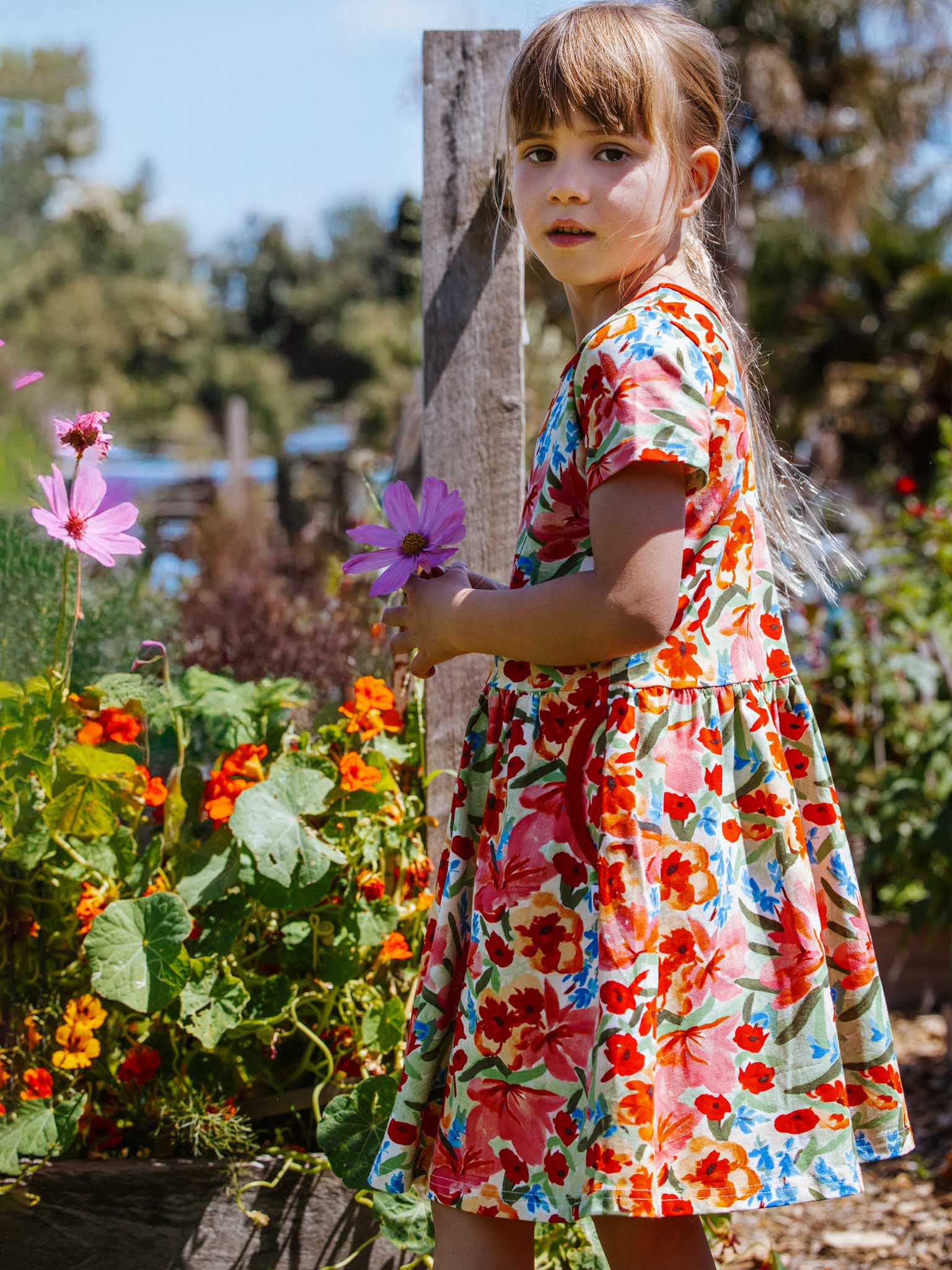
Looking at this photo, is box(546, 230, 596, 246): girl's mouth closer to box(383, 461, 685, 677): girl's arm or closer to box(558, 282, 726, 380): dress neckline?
box(558, 282, 726, 380): dress neckline

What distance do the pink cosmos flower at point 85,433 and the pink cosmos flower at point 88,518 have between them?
0.03 meters

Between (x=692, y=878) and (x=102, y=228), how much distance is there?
33355 mm

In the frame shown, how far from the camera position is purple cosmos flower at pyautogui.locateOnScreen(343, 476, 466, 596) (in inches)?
49.1

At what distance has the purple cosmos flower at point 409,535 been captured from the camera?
4.09 feet

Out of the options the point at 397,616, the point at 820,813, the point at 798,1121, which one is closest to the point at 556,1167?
the point at 798,1121

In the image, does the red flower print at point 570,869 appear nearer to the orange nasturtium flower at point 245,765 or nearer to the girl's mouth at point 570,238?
the girl's mouth at point 570,238

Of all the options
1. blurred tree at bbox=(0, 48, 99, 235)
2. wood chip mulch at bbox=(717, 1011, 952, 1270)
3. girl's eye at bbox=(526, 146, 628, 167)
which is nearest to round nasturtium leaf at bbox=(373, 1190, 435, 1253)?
wood chip mulch at bbox=(717, 1011, 952, 1270)

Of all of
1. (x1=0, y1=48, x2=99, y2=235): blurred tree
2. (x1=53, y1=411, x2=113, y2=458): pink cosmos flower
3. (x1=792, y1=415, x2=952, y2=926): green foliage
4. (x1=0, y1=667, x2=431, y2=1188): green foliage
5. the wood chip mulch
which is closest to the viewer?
(x1=53, y1=411, x2=113, y2=458): pink cosmos flower

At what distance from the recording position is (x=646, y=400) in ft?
3.55

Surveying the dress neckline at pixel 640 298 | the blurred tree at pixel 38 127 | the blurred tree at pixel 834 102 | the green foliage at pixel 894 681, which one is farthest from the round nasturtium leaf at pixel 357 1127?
the blurred tree at pixel 38 127

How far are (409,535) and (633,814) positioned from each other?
0.36 meters

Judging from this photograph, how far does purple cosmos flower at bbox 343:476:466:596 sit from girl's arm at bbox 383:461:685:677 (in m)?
0.14

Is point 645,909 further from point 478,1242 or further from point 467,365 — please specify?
point 467,365

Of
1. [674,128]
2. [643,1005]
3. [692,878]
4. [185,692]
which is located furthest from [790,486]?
[185,692]
